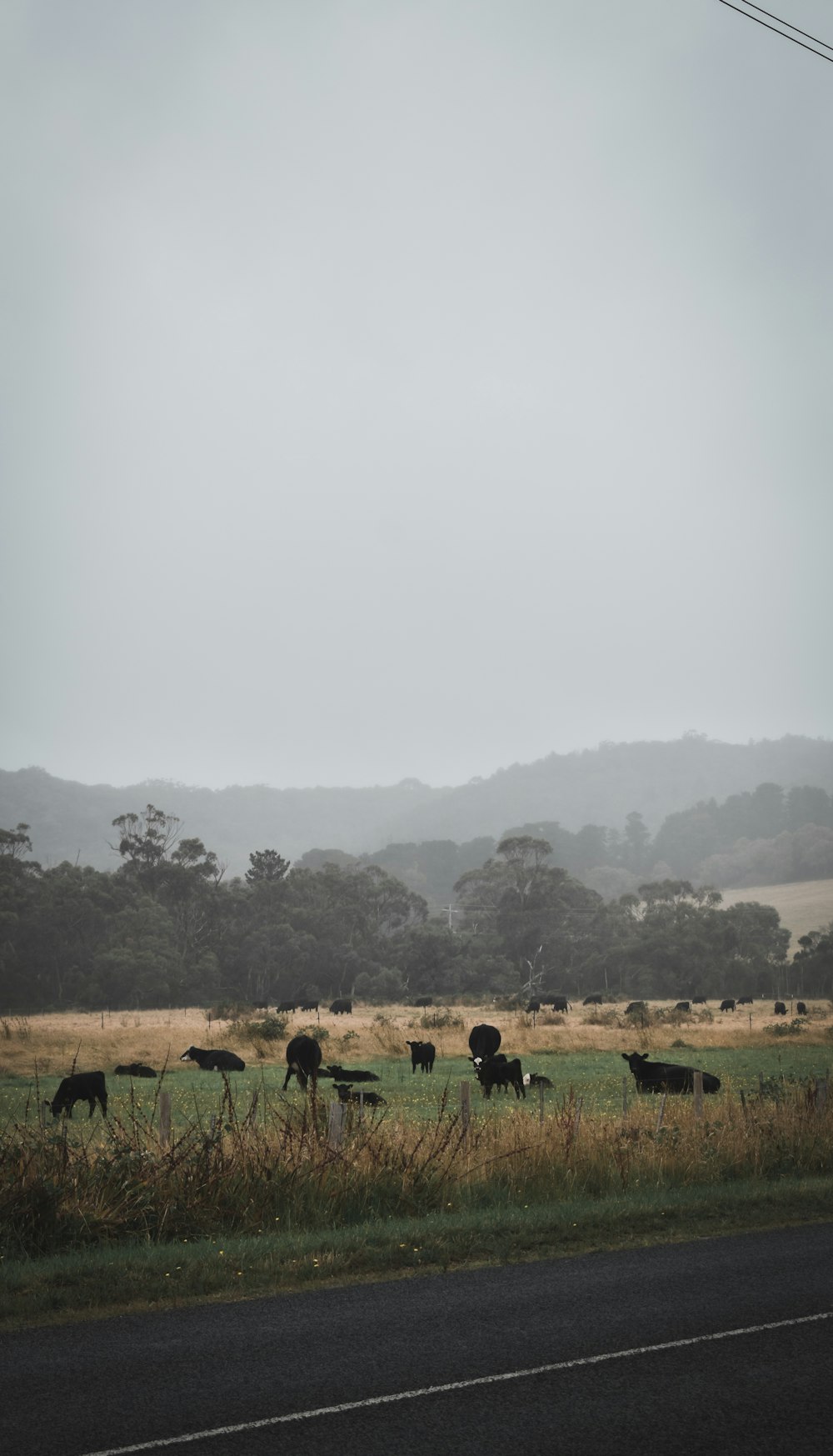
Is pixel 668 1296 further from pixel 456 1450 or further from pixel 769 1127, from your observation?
pixel 769 1127

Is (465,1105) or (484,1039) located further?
(484,1039)

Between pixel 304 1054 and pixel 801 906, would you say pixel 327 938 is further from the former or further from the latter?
pixel 801 906

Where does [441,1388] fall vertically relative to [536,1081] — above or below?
A: above

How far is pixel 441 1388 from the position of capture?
762cm

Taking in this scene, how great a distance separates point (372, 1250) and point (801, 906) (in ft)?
589

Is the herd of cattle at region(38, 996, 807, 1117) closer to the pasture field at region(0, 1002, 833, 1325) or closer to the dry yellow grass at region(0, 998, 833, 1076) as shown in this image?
the dry yellow grass at region(0, 998, 833, 1076)

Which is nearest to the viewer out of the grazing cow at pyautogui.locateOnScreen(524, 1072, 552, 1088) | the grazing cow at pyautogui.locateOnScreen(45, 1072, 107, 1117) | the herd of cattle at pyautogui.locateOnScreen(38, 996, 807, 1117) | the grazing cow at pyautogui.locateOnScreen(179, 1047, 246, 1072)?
the grazing cow at pyautogui.locateOnScreen(45, 1072, 107, 1117)

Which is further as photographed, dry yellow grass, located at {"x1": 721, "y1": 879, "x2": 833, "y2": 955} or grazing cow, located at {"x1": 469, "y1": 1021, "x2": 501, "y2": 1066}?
dry yellow grass, located at {"x1": 721, "y1": 879, "x2": 833, "y2": 955}

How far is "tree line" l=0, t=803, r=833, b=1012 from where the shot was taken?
89.8 meters

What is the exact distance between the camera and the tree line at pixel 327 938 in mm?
89750

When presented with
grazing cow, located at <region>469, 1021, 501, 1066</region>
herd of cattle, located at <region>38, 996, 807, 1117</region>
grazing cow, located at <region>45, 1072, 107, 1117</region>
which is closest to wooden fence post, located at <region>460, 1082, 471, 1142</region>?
herd of cattle, located at <region>38, 996, 807, 1117</region>

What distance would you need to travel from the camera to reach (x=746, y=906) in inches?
4589

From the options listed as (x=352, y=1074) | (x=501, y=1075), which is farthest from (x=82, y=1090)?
(x=501, y=1075)

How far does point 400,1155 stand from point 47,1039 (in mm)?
32057
